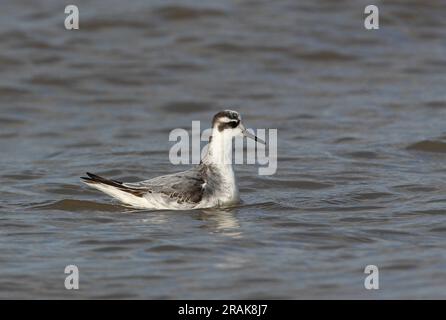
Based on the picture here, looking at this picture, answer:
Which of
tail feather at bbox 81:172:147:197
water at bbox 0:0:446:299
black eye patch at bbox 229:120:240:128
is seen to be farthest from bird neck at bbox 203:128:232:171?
tail feather at bbox 81:172:147:197

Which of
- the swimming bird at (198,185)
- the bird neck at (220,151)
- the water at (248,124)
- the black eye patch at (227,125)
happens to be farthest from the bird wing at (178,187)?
the black eye patch at (227,125)

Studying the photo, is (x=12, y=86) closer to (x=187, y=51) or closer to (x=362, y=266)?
(x=187, y=51)

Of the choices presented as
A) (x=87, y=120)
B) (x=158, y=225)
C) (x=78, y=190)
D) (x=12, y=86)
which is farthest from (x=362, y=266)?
(x=12, y=86)

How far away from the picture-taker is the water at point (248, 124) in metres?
11.5

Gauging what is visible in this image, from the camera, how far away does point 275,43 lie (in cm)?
2534

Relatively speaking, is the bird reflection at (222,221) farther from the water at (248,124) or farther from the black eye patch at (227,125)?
the black eye patch at (227,125)

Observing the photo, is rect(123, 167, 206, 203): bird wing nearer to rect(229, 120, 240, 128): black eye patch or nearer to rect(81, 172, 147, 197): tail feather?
rect(81, 172, 147, 197): tail feather

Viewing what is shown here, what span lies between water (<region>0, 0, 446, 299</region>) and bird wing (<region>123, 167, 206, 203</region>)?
25 centimetres

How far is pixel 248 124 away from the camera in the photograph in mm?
20688

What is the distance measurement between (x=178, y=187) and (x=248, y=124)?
268 inches

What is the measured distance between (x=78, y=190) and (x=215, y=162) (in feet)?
8.12

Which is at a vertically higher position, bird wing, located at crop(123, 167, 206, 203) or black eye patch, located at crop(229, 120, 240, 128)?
black eye patch, located at crop(229, 120, 240, 128)

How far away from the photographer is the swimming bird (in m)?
14.0

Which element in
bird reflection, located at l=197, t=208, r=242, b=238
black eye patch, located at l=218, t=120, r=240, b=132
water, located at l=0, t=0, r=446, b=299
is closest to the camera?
water, located at l=0, t=0, r=446, b=299
